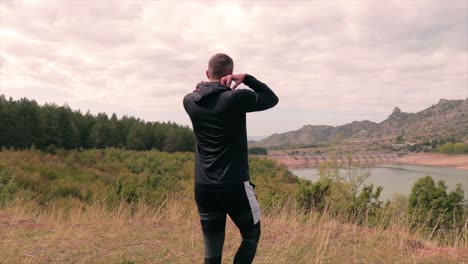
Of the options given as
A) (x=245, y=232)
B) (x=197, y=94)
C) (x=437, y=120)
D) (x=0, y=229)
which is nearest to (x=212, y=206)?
(x=245, y=232)

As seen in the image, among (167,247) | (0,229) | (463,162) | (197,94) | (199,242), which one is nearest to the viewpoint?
(197,94)

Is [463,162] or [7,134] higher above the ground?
[7,134]

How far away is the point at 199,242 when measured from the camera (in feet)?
17.1

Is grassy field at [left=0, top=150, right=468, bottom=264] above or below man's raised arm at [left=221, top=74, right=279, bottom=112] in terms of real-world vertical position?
below

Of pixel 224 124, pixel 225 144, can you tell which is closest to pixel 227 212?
pixel 225 144

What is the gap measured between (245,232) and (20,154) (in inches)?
1335

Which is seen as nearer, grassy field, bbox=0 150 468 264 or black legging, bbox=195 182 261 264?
black legging, bbox=195 182 261 264

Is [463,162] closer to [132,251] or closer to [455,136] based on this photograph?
[455,136]

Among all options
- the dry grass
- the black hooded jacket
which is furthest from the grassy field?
the black hooded jacket

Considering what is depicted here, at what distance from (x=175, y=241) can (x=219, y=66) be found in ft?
11.6

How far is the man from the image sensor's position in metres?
2.60

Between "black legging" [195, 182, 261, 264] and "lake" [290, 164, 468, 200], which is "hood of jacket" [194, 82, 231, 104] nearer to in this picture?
"black legging" [195, 182, 261, 264]

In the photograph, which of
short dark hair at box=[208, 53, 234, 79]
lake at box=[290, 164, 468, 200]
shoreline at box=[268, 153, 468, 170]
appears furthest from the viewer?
shoreline at box=[268, 153, 468, 170]

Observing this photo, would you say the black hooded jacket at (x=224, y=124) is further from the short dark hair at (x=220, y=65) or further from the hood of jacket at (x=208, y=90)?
the short dark hair at (x=220, y=65)
